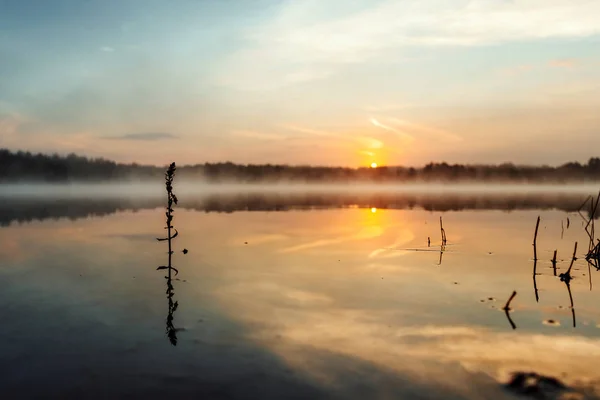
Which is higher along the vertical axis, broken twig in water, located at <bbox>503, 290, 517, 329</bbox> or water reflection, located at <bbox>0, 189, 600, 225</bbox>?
water reflection, located at <bbox>0, 189, 600, 225</bbox>

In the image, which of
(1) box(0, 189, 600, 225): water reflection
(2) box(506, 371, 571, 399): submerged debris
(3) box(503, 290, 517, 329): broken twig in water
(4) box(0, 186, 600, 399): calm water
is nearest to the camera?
(2) box(506, 371, 571, 399): submerged debris

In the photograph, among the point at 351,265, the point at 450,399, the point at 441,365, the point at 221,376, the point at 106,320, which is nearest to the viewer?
the point at 450,399

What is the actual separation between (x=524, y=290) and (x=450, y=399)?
10748 millimetres

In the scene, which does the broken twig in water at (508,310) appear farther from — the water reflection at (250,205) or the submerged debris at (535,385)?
the water reflection at (250,205)

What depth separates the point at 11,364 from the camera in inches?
415

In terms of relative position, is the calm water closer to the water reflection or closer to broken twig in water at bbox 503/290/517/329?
broken twig in water at bbox 503/290/517/329

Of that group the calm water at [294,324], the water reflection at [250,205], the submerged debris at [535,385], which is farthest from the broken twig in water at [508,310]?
the water reflection at [250,205]

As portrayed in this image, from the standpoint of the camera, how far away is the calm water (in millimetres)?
9795

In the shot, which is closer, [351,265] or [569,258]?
[351,265]

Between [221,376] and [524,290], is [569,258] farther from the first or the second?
[221,376]

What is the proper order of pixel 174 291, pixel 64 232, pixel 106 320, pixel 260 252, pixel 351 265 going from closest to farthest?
pixel 106 320 < pixel 174 291 < pixel 351 265 < pixel 260 252 < pixel 64 232

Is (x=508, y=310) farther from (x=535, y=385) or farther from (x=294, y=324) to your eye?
(x=294, y=324)

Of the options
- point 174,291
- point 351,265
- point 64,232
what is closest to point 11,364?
point 174,291

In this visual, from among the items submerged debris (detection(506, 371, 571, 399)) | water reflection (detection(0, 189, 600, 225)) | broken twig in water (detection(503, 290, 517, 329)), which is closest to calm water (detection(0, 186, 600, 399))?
submerged debris (detection(506, 371, 571, 399))
